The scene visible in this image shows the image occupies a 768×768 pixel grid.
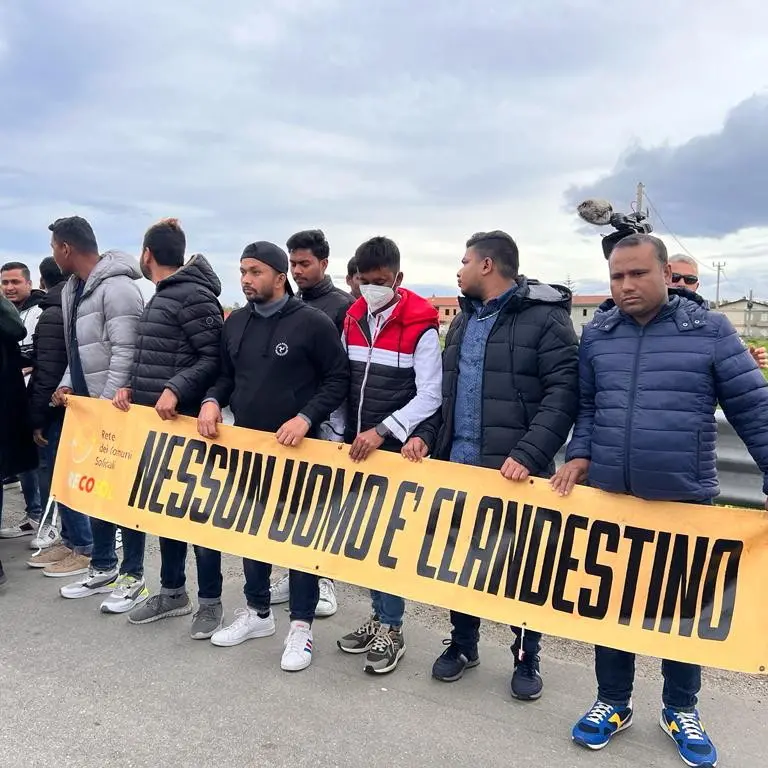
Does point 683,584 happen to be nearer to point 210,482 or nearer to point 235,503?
point 235,503

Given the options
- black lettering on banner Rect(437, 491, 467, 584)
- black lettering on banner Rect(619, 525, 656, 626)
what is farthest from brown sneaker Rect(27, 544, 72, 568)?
black lettering on banner Rect(619, 525, 656, 626)

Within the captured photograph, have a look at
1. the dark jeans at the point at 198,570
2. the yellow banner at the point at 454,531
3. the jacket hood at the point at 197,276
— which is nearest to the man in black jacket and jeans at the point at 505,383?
the yellow banner at the point at 454,531

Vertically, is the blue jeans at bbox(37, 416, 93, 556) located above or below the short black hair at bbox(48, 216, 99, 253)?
below

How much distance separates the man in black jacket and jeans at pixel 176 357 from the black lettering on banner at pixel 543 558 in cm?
181

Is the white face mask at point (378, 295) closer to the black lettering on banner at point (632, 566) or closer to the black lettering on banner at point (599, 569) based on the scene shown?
the black lettering on banner at point (599, 569)

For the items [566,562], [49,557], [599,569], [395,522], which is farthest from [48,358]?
[599,569]

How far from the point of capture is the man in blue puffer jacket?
2625 mm

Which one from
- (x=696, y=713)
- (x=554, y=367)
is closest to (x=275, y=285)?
(x=554, y=367)

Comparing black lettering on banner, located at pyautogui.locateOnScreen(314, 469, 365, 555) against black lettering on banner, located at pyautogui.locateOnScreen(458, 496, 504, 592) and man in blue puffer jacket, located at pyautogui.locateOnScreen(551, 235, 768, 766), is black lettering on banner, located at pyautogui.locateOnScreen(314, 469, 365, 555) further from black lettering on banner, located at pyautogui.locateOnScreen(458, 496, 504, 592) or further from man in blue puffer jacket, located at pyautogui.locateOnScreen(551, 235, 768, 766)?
man in blue puffer jacket, located at pyautogui.locateOnScreen(551, 235, 768, 766)

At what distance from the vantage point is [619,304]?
2.80 metres

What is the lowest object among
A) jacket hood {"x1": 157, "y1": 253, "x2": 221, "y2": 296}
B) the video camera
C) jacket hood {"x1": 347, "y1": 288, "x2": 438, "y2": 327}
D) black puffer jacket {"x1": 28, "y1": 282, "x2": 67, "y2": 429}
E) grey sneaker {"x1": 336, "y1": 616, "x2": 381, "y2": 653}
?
grey sneaker {"x1": 336, "y1": 616, "x2": 381, "y2": 653}

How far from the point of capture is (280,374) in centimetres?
354

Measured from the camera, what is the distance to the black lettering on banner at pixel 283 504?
141 inches

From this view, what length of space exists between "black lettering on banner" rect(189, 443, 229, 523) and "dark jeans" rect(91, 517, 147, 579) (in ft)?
1.86
